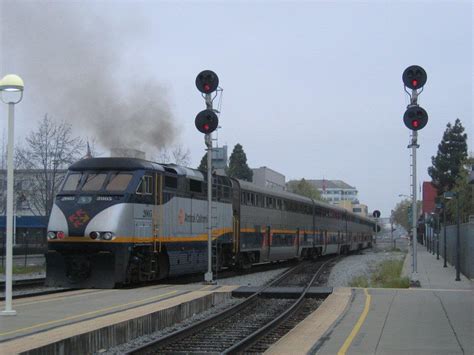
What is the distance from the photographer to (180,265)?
1930cm

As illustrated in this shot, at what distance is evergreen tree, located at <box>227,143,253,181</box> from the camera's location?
68812 mm

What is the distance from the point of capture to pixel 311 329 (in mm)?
10641

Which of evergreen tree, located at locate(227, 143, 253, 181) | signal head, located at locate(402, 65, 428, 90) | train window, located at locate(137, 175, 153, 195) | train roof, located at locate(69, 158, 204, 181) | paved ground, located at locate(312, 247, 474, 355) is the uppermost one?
evergreen tree, located at locate(227, 143, 253, 181)

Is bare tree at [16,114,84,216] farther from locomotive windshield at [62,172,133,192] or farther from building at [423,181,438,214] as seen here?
building at [423,181,438,214]

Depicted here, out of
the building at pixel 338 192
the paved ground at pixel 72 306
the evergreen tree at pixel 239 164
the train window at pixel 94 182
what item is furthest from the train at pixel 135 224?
the building at pixel 338 192

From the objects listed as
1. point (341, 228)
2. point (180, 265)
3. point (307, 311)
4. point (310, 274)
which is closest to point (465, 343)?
point (307, 311)

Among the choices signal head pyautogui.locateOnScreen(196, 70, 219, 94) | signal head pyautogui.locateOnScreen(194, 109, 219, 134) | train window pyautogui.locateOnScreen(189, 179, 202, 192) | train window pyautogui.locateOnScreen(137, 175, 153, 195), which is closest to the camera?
train window pyautogui.locateOnScreen(137, 175, 153, 195)

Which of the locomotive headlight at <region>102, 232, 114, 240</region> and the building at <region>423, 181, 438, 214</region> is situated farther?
the building at <region>423, 181, 438, 214</region>

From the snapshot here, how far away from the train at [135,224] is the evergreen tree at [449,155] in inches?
1802

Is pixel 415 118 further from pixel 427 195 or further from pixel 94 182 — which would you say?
pixel 427 195

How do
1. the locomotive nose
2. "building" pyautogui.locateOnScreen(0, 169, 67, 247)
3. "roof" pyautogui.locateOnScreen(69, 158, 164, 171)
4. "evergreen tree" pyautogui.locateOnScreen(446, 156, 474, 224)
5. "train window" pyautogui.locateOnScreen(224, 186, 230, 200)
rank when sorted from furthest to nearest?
"evergreen tree" pyautogui.locateOnScreen(446, 156, 474, 224)
"building" pyautogui.locateOnScreen(0, 169, 67, 247)
"train window" pyautogui.locateOnScreen(224, 186, 230, 200)
"roof" pyautogui.locateOnScreen(69, 158, 164, 171)
the locomotive nose

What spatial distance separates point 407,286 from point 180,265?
6.62m

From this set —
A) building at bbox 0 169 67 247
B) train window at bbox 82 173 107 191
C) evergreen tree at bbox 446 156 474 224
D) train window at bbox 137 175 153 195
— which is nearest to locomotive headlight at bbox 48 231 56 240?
train window at bbox 82 173 107 191

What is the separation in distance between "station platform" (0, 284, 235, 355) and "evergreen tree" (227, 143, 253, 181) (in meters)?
52.5
